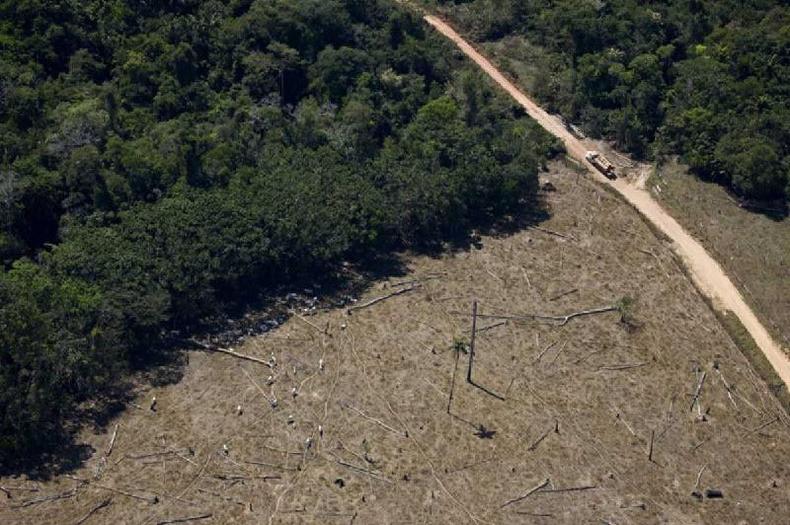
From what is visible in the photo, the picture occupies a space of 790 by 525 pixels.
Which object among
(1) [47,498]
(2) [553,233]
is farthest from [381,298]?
(1) [47,498]

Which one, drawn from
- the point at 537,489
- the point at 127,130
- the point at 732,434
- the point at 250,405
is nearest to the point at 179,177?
the point at 127,130

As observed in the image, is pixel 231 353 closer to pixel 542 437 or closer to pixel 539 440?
pixel 539 440

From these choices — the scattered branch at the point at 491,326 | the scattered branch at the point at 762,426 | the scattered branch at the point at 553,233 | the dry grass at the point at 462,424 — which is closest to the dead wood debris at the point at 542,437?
the dry grass at the point at 462,424

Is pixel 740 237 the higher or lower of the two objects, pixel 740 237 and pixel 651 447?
the higher

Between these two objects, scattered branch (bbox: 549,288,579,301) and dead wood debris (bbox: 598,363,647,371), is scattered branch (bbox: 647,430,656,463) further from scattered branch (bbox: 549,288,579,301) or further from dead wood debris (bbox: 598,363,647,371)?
scattered branch (bbox: 549,288,579,301)

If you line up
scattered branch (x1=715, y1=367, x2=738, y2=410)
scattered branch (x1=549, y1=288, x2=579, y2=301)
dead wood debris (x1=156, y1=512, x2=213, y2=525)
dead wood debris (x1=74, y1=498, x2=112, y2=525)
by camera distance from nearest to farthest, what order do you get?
dead wood debris (x1=74, y1=498, x2=112, y2=525)
dead wood debris (x1=156, y1=512, x2=213, y2=525)
scattered branch (x1=715, y1=367, x2=738, y2=410)
scattered branch (x1=549, y1=288, x2=579, y2=301)

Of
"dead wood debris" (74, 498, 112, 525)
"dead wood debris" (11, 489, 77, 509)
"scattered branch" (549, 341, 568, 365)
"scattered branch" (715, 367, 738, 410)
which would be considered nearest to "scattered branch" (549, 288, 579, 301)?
"scattered branch" (549, 341, 568, 365)
